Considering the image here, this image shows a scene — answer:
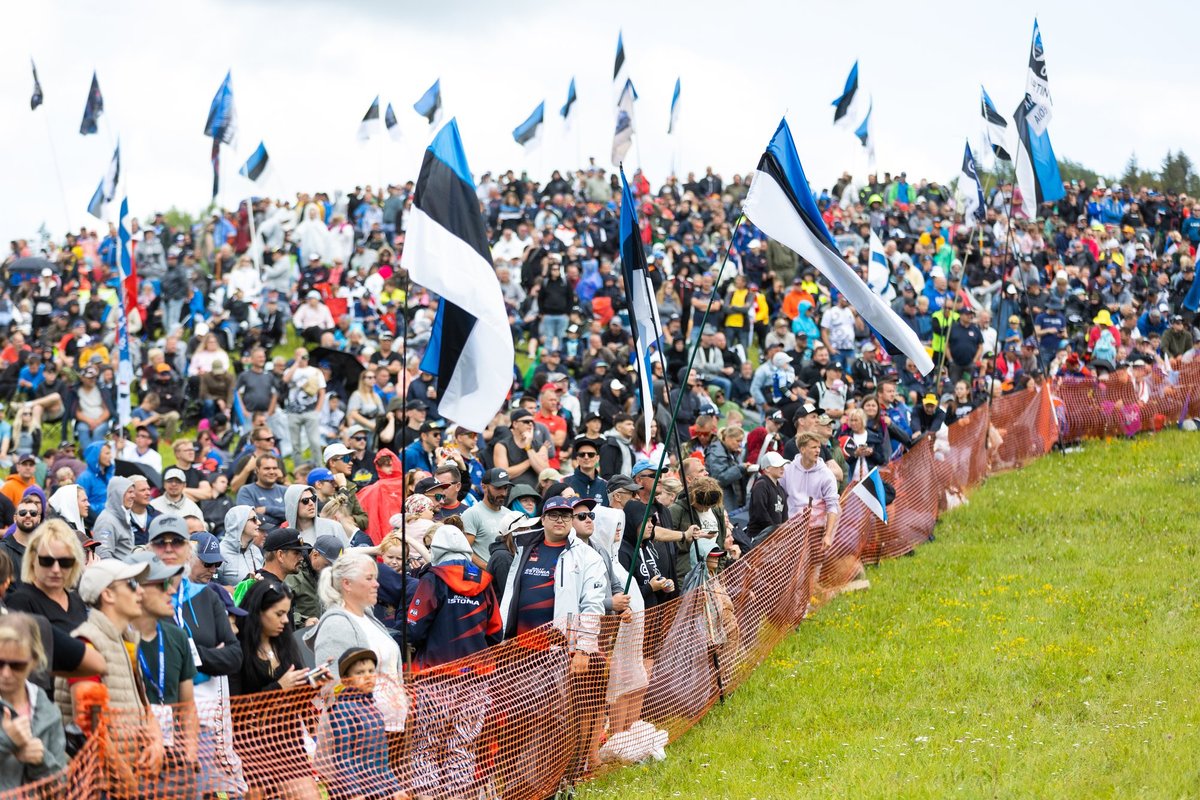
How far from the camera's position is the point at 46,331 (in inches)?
1204

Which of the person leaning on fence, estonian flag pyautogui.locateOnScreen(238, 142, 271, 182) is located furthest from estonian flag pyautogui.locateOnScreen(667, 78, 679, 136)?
the person leaning on fence

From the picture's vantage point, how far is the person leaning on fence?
8656 millimetres

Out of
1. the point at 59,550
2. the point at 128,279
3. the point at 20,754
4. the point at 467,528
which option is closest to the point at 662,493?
Answer: the point at 467,528

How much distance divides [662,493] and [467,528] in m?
1.68

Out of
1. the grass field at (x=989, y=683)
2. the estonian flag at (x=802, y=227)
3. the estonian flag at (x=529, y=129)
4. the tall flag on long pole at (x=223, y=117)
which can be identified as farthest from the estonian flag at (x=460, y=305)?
the estonian flag at (x=529, y=129)

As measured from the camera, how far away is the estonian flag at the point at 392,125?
38.7 m

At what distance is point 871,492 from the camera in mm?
16562

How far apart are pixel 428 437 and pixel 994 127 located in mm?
11922

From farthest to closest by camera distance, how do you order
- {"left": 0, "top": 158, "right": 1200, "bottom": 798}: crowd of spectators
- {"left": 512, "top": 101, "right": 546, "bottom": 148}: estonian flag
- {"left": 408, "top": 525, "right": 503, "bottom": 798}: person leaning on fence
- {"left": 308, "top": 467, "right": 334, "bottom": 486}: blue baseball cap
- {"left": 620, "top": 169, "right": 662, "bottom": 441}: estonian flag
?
{"left": 512, "top": 101, "right": 546, "bottom": 148}: estonian flag → {"left": 308, "top": 467, "right": 334, "bottom": 486}: blue baseball cap → {"left": 620, "top": 169, "right": 662, "bottom": 441}: estonian flag → {"left": 408, "top": 525, "right": 503, "bottom": 798}: person leaning on fence → {"left": 0, "top": 158, "right": 1200, "bottom": 798}: crowd of spectators

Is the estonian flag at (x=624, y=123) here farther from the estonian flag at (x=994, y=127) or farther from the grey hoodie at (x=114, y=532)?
the grey hoodie at (x=114, y=532)

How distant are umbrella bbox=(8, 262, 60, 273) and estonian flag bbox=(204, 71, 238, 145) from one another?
768 centimetres

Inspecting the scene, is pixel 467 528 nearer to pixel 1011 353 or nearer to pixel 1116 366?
pixel 1011 353

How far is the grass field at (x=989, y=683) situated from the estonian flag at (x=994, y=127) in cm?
744

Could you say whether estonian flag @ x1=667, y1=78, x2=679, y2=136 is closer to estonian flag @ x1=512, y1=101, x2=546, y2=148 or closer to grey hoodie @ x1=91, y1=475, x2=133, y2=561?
estonian flag @ x1=512, y1=101, x2=546, y2=148
